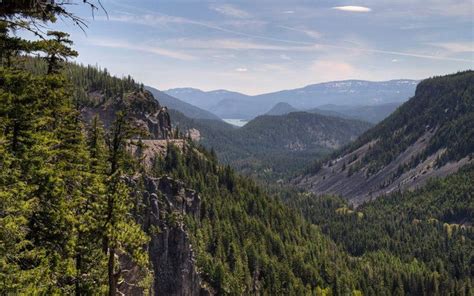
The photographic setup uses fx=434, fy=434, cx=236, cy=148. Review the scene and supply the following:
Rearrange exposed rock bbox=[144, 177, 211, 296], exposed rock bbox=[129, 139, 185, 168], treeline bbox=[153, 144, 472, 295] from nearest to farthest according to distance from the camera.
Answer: exposed rock bbox=[144, 177, 211, 296], treeline bbox=[153, 144, 472, 295], exposed rock bbox=[129, 139, 185, 168]

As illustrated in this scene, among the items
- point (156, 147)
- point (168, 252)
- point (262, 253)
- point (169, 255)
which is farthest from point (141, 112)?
point (169, 255)

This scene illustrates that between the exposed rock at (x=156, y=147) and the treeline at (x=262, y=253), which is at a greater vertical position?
the exposed rock at (x=156, y=147)

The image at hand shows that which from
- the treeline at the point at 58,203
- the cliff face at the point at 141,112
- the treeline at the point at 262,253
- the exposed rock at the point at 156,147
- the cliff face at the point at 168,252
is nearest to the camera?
the treeline at the point at 58,203

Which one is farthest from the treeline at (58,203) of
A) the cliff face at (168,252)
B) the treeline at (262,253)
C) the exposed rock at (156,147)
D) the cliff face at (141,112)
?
the cliff face at (141,112)

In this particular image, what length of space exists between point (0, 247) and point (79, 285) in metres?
9.19

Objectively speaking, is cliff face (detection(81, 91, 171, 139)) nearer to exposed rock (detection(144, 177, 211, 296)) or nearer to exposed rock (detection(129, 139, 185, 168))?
exposed rock (detection(129, 139, 185, 168))

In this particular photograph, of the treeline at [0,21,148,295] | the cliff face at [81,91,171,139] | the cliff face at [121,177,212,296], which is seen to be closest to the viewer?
the treeline at [0,21,148,295]

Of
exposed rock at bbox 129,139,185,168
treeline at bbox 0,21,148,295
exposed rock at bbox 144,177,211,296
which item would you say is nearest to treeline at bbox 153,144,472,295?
exposed rock at bbox 129,139,185,168

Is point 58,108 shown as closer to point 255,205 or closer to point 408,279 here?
point 255,205

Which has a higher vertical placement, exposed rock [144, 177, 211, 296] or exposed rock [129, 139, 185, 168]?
exposed rock [129, 139, 185, 168]

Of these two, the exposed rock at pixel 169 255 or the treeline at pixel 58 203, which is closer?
the treeline at pixel 58 203

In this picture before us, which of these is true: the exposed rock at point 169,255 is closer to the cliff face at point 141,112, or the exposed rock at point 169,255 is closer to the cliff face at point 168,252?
the cliff face at point 168,252

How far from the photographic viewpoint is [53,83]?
129 ft

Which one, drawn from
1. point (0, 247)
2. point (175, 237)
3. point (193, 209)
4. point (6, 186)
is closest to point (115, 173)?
point (6, 186)
